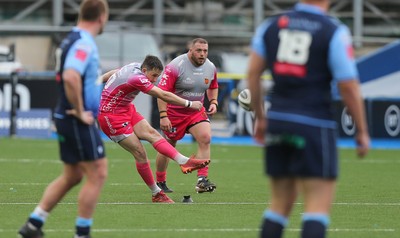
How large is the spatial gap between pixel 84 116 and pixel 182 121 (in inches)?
239

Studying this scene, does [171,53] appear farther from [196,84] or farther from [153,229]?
[153,229]

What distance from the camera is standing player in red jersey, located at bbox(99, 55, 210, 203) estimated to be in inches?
513

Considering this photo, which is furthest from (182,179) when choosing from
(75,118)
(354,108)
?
(354,108)

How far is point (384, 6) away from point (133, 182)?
2930cm

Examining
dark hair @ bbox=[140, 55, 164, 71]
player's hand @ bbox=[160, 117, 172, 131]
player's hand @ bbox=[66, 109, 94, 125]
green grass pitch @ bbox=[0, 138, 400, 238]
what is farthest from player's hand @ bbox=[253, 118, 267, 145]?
player's hand @ bbox=[160, 117, 172, 131]

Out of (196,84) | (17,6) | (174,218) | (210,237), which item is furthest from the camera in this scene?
(17,6)

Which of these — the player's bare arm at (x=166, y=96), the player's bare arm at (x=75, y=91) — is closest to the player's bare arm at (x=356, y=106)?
the player's bare arm at (x=75, y=91)

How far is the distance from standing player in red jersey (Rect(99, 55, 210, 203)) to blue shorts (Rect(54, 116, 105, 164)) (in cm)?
380

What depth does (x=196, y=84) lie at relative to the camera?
585 inches

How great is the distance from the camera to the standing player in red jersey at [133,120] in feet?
42.8

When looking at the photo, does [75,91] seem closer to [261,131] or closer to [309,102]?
[261,131]

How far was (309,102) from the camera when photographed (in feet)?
24.7

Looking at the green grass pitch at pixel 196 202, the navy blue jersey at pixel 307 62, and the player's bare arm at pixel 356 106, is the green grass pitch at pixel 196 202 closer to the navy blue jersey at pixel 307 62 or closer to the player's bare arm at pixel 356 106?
the player's bare arm at pixel 356 106

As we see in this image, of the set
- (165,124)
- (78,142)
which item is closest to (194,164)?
(165,124)
